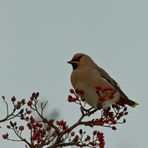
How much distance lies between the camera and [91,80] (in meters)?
6.85

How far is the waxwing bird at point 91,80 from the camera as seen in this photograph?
657 centimetres

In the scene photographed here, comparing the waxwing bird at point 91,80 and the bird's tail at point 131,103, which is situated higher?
the waxwing bird at point 91,80

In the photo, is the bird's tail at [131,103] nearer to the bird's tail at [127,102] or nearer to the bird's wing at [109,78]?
the bird's tail at [127,102]

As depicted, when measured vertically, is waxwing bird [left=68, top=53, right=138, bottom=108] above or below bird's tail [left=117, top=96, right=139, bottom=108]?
above

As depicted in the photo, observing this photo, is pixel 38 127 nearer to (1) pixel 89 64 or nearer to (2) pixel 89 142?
(2) pixel 89 142

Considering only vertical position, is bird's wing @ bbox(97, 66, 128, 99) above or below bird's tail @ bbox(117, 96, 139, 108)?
above

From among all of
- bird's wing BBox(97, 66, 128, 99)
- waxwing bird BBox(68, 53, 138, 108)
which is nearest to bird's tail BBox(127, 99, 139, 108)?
waxwing bird BBox(68, 53, 138, 108)

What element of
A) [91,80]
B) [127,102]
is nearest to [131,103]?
[127,102]

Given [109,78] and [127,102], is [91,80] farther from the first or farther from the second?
[127,102]

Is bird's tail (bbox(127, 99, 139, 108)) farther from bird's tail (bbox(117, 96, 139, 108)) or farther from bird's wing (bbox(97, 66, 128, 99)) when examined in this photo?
bird's wing (bbox(97, 66, 128, 99))

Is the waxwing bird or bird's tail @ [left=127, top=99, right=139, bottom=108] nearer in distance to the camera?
the waxwing bird

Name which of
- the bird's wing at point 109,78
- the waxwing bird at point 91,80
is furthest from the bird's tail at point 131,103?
the bird's wing at point 109,78

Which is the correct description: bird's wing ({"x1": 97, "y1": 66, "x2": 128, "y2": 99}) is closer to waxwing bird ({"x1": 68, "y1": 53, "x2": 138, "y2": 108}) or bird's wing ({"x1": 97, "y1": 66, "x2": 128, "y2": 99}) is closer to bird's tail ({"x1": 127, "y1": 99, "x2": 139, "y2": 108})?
waxwing bird ({"x1": 68, "y1": 53, "x2": 138, "y2": 108})

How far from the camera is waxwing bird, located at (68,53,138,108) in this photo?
6.57 metres
